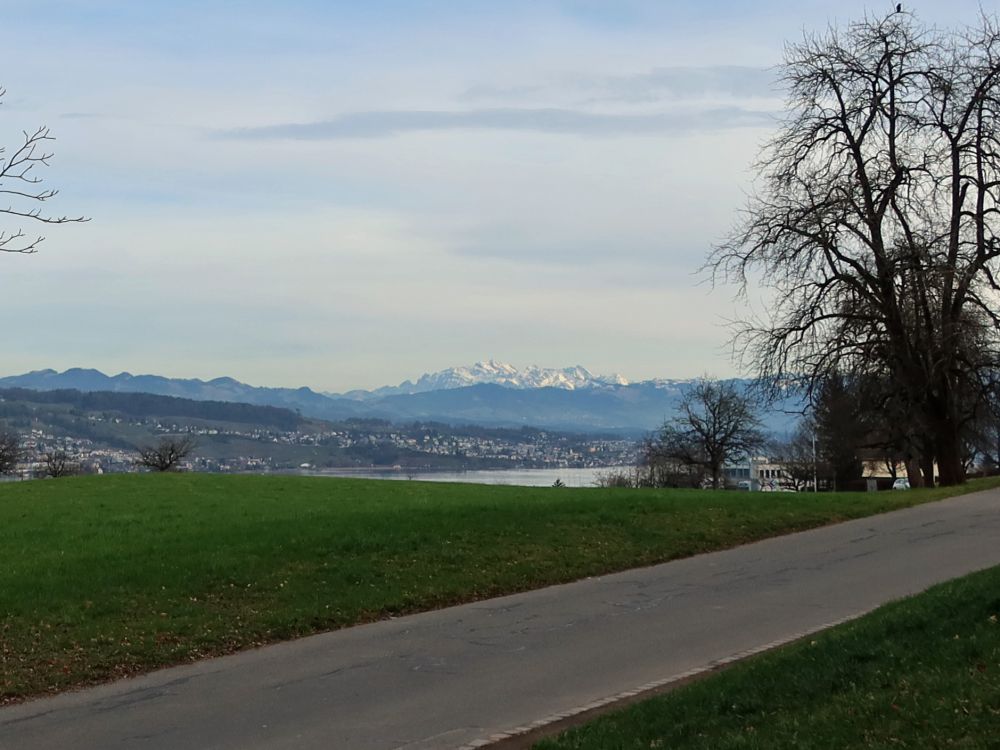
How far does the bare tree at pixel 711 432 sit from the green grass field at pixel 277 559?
188 feet

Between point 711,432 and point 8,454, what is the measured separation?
2494 inches

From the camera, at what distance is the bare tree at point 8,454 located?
3684 inches

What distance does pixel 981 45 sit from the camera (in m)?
31.5

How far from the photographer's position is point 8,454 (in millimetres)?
98938

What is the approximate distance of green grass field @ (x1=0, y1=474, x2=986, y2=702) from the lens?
12.4 metres

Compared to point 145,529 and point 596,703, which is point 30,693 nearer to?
point 596,703

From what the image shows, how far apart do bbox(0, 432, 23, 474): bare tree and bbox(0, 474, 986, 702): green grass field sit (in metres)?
71.8

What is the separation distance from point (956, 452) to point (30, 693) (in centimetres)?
3139

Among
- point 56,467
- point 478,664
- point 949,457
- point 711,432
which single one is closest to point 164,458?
point 56,467

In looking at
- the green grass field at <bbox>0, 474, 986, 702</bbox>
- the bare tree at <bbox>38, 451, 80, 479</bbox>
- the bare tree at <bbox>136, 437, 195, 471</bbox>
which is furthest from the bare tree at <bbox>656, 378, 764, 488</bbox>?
the green grass field at <bbox>0, 474, 986, 702</bbox>

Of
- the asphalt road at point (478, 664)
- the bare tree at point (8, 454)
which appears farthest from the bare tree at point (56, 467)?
the asphalt road at point (478, 664)

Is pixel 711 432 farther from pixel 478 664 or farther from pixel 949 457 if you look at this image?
pixel 478 664

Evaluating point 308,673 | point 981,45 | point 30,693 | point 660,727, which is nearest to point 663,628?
point 308,673

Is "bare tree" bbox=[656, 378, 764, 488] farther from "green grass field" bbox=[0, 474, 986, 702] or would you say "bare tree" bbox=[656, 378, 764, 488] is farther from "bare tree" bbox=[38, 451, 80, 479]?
"green grass field" bbox=[0, 474, 986, 702]
